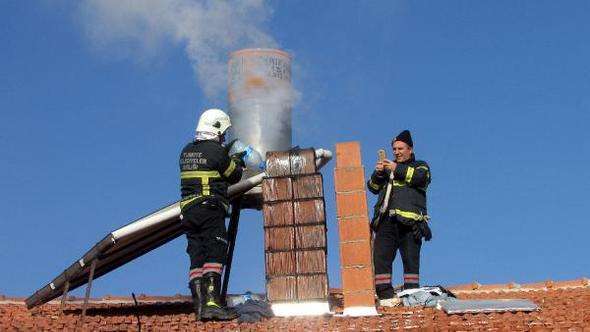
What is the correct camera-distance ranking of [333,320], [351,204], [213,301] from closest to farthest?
[333,320] < [213,301] < [351,204]

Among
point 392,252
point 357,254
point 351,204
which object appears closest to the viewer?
point 357,254

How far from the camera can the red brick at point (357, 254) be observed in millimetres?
9273

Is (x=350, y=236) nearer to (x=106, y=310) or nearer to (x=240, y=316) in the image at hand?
(x=240, y=316)

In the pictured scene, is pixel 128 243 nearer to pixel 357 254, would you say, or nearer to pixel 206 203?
pixel 206 203

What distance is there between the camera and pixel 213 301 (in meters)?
9.00

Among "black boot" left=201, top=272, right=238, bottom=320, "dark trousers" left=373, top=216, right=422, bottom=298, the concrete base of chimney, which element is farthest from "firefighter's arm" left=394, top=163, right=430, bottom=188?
"black boot" left=201, top=272, right=238, bottom=320

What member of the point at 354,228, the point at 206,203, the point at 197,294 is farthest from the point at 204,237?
the point at 354,228

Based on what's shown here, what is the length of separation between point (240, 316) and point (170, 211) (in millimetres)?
1424

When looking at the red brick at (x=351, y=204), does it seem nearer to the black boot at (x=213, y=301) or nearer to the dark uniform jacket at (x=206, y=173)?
the dark uniform jacket at (x=206, y=173)

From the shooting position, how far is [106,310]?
1043 cm

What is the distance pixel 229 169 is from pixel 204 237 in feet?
2.49

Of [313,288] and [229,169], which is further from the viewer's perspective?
[229,169]

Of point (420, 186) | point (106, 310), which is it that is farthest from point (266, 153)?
point (106, 310)

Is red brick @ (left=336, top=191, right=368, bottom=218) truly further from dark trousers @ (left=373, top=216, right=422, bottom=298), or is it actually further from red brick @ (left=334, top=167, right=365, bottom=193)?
dark trousers @ (left=373, top=216, right=422, bottom=298)
